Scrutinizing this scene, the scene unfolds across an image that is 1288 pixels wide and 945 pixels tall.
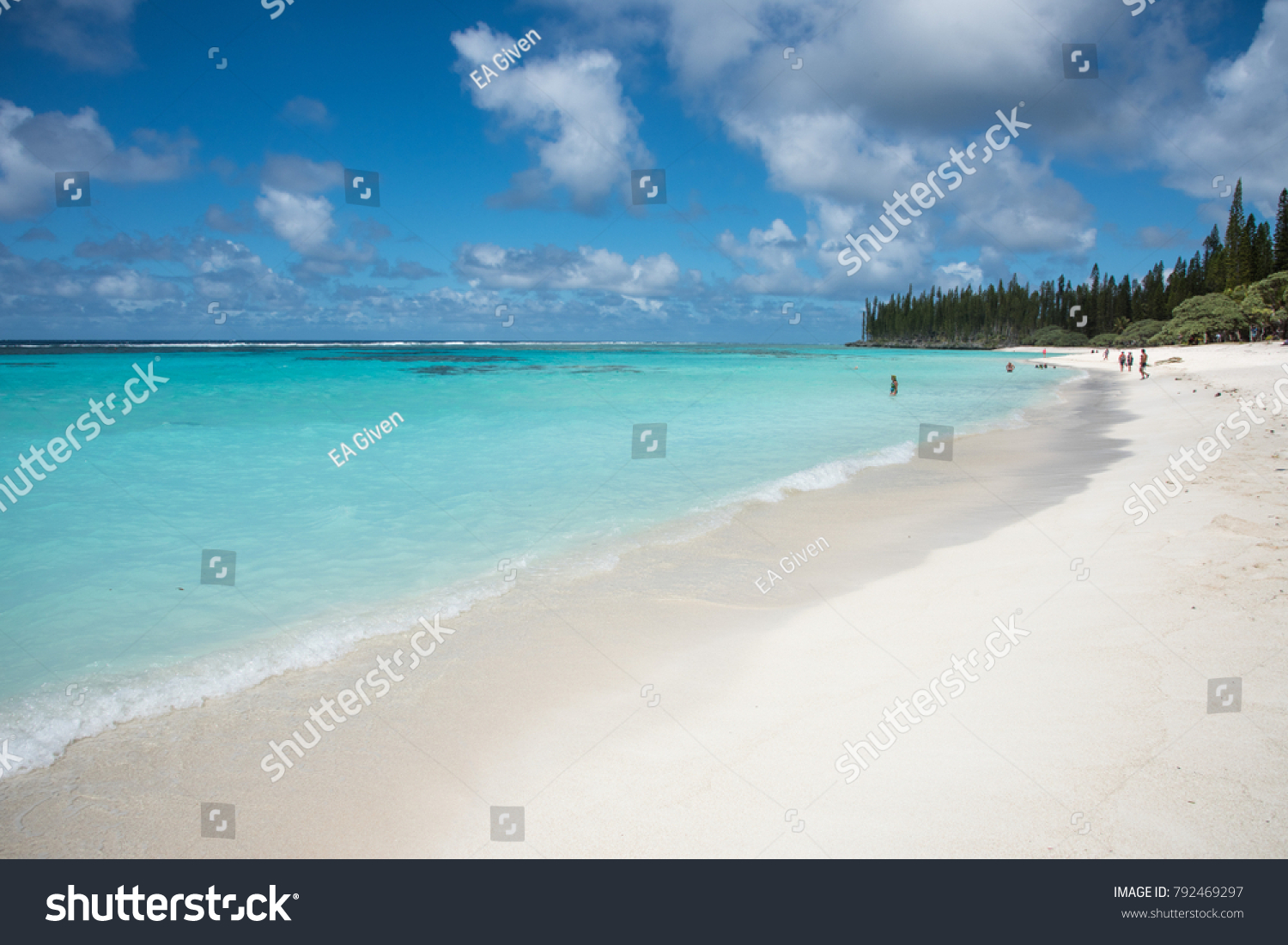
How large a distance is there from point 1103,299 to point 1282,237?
5191 centimetres

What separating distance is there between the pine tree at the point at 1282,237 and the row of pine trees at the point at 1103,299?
0.25ft

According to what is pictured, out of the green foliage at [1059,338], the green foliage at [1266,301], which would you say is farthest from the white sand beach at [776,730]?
the green foliage at [1059,338]

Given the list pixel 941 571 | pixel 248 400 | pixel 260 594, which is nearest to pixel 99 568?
pixel 260 594

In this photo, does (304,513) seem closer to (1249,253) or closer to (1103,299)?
(1249,253)

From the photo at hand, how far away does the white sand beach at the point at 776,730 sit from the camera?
3.64 meters

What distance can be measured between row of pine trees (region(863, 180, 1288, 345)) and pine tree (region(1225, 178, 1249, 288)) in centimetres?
8

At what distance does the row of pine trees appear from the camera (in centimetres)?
7744

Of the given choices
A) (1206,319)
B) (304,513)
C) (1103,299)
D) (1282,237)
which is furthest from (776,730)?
(1103,299)

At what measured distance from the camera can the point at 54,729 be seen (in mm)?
4953

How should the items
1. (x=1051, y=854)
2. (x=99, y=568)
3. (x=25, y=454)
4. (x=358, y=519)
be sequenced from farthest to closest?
(x=25, y=454), (x=358, y=519), (x=99, y=568), (x=1051, y=854)

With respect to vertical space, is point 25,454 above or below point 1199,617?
above

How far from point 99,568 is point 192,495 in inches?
185

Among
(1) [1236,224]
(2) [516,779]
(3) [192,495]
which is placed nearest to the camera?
(2) [516,779]

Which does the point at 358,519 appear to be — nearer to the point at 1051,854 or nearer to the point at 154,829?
the point at 154,829
